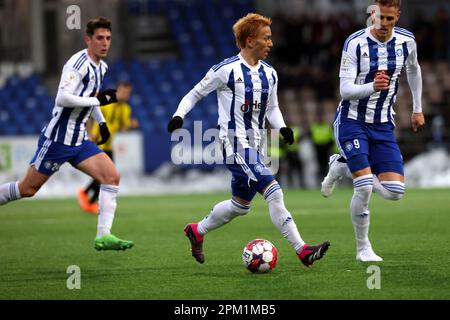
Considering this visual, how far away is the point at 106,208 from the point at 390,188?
274cm

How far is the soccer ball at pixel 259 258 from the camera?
793 cm

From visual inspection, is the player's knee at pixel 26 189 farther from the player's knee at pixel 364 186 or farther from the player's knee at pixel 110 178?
the player's knee at pixel 364 186

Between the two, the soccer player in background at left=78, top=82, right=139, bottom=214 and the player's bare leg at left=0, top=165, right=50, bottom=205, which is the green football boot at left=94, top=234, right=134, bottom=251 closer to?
the player's bare leg at left=0, top=165, right=50, bottom=205

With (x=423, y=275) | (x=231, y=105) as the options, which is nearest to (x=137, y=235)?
(x=231, y=105)

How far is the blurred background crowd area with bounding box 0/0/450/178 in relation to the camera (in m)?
24.6

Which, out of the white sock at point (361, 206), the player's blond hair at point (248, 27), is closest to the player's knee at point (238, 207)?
the white sock at point (361, 206)

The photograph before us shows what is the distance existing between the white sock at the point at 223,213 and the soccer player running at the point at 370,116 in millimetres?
997

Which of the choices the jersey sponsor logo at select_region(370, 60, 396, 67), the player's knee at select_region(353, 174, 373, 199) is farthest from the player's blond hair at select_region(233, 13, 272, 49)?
the player's knee at select_region(353, 174, 373, 199)

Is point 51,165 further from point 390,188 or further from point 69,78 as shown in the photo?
point 390,188

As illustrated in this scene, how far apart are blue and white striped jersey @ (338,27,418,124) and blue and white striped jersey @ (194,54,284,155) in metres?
0.73

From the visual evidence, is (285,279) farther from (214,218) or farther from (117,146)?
(117,146)

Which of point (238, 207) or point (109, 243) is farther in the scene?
point (109, 243)

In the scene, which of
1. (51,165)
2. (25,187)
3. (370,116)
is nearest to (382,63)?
(370,116)

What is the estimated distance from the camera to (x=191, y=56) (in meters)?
27.0
